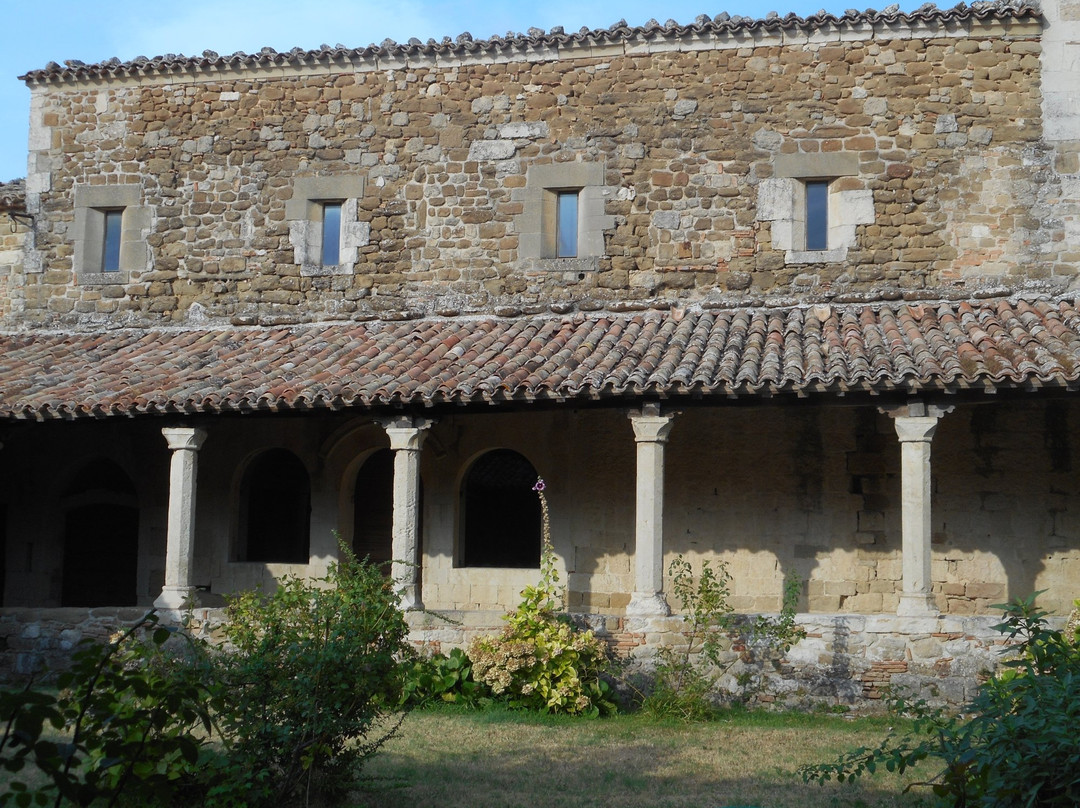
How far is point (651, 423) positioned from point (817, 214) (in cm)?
388

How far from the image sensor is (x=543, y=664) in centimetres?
1012

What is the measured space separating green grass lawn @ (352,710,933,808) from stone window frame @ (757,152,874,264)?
17.7ft

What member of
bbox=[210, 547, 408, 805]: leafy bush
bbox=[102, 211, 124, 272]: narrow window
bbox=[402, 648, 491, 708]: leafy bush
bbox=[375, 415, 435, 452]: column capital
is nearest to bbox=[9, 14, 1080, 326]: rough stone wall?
bbox=[102, 211, 124, 272]: narrow window

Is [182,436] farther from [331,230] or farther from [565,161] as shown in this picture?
[565,161]

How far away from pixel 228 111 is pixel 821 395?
8358 millimetres

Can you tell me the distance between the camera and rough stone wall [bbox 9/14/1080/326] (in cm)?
1285

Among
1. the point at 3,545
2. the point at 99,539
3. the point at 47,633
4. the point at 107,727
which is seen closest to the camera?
the point at 107,727

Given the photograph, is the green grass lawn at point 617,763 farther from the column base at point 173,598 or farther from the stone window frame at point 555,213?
the stone window frame at point 555,213

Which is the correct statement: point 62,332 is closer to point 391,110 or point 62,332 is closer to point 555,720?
point 391,110

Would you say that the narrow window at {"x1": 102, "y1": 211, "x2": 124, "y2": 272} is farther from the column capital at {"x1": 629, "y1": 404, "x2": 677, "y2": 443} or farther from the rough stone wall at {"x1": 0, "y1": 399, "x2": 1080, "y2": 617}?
the column capital at {"x1": 629, "y1": 404, "x2": 677, "y2": 443}

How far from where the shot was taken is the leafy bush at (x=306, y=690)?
20.3 ft

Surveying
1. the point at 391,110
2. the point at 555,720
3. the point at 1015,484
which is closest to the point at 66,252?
the point at 391,110

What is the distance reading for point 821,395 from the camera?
1064 centimetres

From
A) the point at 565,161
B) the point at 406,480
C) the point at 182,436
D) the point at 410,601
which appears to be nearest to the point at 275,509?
the point at 182,436
